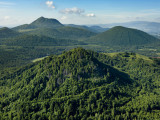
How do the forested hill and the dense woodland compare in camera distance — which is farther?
the forested hill

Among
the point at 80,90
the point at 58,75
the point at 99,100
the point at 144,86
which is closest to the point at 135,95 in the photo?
the point at 144,86

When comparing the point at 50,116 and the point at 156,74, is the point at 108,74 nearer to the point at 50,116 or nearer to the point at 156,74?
the point at 50,116

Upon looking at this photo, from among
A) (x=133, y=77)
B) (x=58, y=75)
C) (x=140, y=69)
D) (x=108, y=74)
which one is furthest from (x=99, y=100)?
(x=140, y=69)

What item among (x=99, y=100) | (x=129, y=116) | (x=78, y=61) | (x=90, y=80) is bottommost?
(x=129, y=116)

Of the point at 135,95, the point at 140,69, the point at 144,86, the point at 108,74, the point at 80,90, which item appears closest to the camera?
the point at 80,90

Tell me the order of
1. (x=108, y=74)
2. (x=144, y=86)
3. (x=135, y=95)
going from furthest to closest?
(x=144, y=86)
(x=108, y=74)
(x=135, y=95)

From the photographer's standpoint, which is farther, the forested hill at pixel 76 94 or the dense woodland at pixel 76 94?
the forested hill at pixel 76 94

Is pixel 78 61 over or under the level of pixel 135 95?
over

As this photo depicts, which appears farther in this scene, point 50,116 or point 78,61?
point 78,61
